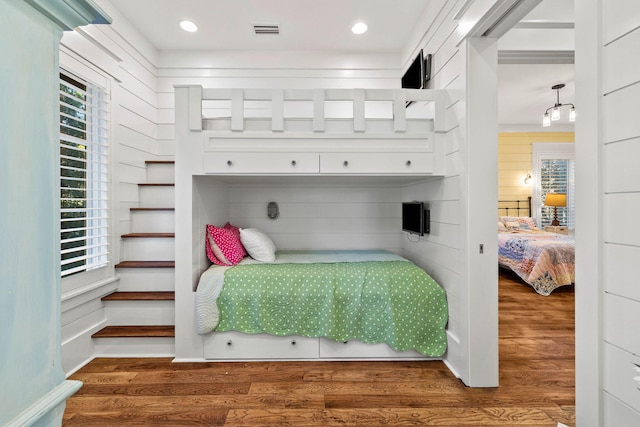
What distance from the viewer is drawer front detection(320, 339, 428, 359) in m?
2.22

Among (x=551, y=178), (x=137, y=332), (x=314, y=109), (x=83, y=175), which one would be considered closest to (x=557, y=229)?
(x=551, y=178)

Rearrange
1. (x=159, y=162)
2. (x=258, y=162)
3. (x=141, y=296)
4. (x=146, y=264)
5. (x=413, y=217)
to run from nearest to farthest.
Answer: (x=258, y=162) < (x=141, y=296) < (x=146, y=264) < (x=413, y=217) < (x=159, y=162)

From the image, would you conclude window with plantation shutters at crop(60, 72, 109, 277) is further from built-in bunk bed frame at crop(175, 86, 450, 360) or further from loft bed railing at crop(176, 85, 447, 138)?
loft bed railing at crop(176, 85, 447, 138)

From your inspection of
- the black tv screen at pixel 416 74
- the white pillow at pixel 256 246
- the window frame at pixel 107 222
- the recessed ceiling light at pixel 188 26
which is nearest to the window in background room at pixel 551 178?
the black tv screen at pixel 416 74

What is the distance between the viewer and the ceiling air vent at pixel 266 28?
2812 mm

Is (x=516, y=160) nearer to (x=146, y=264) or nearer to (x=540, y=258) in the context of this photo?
(x=540, y=258)

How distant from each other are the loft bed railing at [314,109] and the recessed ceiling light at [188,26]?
3.43ft

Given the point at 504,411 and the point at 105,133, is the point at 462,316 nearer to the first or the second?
the point at 504,411

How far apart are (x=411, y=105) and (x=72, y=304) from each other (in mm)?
3219

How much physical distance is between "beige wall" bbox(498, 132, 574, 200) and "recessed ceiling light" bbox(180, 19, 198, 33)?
5778 mm

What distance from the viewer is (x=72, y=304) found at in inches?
83.7

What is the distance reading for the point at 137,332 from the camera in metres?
2.29

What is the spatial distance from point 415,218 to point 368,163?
2.70 feet

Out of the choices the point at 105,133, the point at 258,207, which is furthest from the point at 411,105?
the point at 105,133
